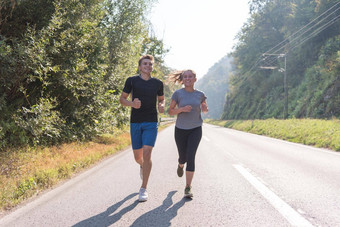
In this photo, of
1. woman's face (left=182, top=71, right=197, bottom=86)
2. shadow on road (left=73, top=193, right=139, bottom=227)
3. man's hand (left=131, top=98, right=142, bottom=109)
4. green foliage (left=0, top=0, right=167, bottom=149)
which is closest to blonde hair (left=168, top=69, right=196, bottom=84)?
woman's face (left=182, top=71, right=197, bottom=86)

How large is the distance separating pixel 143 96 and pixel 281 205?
2559 mm

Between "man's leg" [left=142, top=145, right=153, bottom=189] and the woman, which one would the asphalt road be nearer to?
"man's leg" [left=142, top=145, right=153, bottom=189]

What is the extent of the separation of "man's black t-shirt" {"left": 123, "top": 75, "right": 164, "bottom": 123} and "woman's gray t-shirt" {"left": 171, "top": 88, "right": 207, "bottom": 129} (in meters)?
0.41

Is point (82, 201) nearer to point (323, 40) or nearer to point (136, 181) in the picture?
point (136, 181)

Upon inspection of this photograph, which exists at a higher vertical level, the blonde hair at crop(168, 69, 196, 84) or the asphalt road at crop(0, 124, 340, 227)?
the blonde hair at crop(168, 69, 196, 84)

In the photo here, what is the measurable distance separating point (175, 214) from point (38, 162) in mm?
3951

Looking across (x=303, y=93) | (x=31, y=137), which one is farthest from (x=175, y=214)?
(x=303, y=93)

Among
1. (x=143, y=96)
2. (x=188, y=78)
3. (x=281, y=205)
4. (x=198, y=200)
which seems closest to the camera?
(x=281, y=205)

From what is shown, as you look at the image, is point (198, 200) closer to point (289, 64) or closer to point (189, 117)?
point (189, 117)

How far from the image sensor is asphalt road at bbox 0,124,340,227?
3.31 m

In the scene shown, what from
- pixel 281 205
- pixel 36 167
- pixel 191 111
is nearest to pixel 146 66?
pixel 191 111

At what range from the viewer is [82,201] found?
163 inches

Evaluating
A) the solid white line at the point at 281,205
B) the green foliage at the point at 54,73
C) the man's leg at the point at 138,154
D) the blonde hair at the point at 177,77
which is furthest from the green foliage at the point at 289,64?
the man's leg at the point at 138,154

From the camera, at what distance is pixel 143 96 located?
4.30 metres
